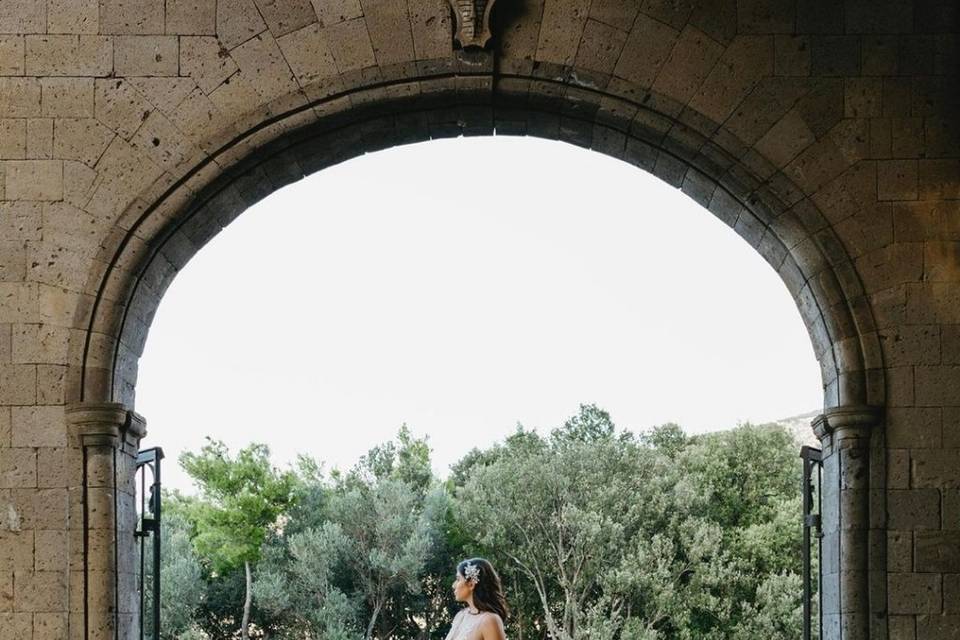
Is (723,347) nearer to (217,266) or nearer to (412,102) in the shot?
(217,266)

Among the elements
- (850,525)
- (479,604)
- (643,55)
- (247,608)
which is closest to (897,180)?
(643,55)

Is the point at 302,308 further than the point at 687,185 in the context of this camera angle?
Yes

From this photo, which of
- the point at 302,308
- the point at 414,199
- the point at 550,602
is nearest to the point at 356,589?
the point at 550,602

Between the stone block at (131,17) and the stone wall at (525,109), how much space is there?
0.4 inches

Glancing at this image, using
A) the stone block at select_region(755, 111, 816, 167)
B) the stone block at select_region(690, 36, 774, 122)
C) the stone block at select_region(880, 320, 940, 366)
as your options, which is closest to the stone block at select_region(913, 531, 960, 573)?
the stone block at select_region(880, 320, 940, 366)

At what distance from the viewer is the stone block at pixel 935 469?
5883 mm

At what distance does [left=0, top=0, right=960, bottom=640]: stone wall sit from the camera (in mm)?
5980

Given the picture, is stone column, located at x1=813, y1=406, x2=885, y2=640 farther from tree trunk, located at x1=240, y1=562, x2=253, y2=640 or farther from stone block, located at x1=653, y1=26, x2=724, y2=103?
tree trunk, located at x1=240, y1=562, x2=253, y2=640

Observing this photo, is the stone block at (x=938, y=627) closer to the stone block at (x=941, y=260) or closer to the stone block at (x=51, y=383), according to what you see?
the stone block at (x=941, y=260)

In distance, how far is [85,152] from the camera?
6.16 m

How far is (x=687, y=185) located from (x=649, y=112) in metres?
0.56

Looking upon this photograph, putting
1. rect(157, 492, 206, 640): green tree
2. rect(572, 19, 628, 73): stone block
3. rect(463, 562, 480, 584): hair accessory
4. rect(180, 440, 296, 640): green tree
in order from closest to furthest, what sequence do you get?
rect(463, 562, 480, 584): hair accessory → rect(572, 19, 628, 73): stone block → rect(157, 492, 206, 640): green tree → rect(180, 440, 296, 640): green tree

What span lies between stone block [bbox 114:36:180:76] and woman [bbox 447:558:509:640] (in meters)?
2.67

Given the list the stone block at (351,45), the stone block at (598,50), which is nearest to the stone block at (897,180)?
the stone block at (598,50)
